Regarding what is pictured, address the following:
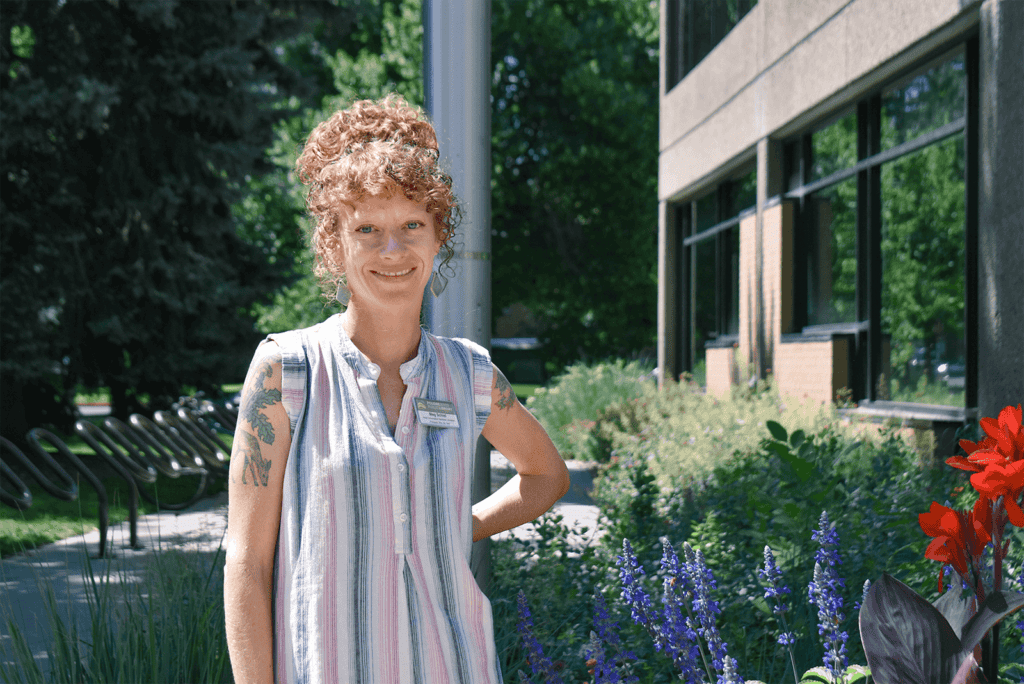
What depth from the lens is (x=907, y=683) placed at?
191 centimetres

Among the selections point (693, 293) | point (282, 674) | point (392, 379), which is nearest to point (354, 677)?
point (282, 674)

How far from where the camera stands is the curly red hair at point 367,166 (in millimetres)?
1725

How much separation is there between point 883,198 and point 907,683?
6773 mm

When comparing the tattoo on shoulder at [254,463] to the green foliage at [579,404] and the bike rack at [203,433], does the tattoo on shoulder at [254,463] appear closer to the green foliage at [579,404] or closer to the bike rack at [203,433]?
the bike rack at [203,433]

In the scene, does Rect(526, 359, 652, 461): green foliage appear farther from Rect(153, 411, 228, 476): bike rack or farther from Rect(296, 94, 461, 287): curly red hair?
Rect(296, 94, 461, 287): curly red hair

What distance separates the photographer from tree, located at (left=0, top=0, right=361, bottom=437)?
11523 mm

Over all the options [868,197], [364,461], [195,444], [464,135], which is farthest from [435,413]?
[195,444]

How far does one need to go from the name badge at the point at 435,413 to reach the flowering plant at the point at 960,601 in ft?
3.08

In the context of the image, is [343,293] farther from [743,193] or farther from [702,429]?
[743,193]

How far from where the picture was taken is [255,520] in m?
1.61

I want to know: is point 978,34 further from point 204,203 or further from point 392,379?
point 204,203

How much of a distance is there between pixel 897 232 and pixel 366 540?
7.04 metres

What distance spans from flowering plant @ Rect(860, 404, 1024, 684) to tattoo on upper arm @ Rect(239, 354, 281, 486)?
1255mm

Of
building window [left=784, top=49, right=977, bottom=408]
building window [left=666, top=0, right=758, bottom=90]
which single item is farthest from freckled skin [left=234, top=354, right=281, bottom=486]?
building window [left=666, top=0, right=758, bottom=90]
